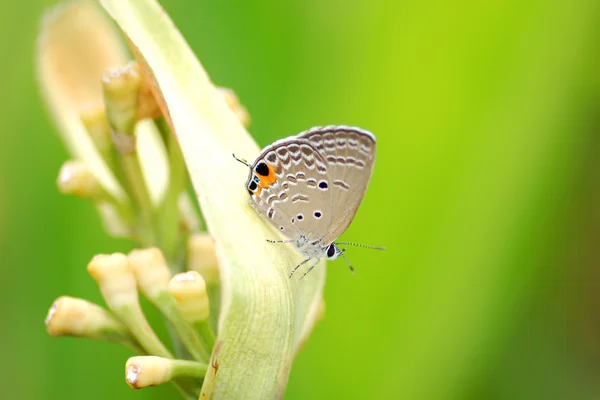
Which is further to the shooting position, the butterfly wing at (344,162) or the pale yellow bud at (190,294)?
the butterfly wing at (344,162)

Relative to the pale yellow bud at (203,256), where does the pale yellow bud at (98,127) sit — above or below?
above

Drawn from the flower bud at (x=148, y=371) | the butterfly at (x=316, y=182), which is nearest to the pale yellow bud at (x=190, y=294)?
the flower bud at (x=148, y=371)

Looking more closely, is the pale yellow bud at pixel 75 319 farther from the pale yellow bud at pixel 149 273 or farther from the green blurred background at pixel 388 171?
the green blurred background at pixel 388 171

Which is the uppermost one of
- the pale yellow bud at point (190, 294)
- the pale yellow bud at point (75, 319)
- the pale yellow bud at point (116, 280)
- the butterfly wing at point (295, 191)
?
the butterfly wing at point (295, 191)

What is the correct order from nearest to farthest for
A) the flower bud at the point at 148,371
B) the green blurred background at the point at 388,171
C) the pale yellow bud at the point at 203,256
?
the flower bud at the point at 148,371
the pale yellow bud at the point at 203,256
the green blurred background at the point at 388,171

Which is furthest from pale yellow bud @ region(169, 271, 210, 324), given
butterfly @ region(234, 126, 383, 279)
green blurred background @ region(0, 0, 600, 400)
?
green blurred background @ region(0, 0, 600, 400)

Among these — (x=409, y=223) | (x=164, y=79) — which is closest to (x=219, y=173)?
(x=164, y=79)

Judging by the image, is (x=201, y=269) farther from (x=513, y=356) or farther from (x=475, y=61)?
(x=513, y=356)
